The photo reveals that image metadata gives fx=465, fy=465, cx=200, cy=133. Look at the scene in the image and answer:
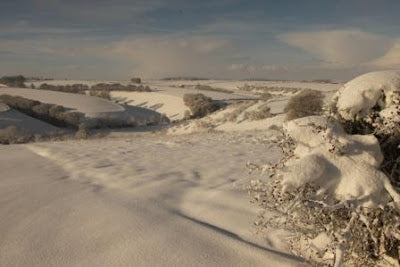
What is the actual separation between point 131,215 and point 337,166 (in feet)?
7.76

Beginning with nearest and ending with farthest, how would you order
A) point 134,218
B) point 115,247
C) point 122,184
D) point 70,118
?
point 115,247 → point 134,218 → point 122,184 → point 70,118

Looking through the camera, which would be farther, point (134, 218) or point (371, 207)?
point (134, 218)

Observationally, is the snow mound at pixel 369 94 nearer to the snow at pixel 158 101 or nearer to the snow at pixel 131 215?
the snow at pixel 131 215

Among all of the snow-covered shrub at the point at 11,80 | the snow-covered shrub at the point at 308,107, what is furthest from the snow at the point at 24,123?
the snow-covered shrub at the point at 11,80

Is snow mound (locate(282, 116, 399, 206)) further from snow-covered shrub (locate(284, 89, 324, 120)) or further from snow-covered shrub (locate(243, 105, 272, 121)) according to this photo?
snow-covered shrub (locate(243, 105, 272, 121))

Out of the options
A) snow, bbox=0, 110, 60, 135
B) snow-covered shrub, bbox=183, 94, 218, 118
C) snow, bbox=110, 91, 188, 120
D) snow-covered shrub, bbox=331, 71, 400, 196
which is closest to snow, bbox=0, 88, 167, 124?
snow, bbox=110, 91, 188, 120

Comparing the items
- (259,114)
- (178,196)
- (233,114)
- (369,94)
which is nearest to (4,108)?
(233,114)

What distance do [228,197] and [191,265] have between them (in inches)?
75.1

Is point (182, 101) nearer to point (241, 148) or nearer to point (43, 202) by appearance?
point (241, 148)

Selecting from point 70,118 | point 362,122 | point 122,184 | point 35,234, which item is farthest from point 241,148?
point 70,118

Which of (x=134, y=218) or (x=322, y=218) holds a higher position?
(x=322, y=218)

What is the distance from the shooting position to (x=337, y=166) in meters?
2.63

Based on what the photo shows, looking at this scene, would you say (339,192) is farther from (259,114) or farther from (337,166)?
(259,114)

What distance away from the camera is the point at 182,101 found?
38.5 m
